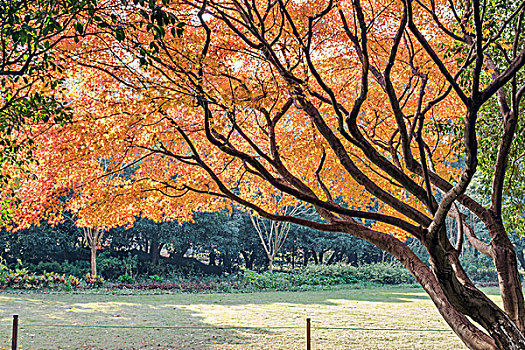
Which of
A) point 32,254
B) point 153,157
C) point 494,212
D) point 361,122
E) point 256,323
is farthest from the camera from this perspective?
point 32,254

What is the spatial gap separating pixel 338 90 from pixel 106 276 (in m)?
18.1

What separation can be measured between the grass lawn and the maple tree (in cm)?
249

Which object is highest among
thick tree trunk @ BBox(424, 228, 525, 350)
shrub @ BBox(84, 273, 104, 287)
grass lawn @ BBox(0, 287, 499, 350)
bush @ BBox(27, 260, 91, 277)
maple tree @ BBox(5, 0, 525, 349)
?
maple tree @ BBox(5, 0, 525, 349)

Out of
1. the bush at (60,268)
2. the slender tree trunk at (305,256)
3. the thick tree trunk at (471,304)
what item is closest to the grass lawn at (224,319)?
the thick tree trunk at (471,304)

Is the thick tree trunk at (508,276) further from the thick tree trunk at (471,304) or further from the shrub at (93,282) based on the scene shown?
the shrub at (93,282)

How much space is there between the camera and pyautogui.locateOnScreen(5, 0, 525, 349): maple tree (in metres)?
4.23

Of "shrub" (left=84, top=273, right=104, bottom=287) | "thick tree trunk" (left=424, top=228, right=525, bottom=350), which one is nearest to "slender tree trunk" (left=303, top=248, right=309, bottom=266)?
"shrub" (left=84, top=273, right=104, bottom=287)

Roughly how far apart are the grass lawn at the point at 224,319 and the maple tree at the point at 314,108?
8.16ft

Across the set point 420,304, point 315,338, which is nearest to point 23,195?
point 315,338

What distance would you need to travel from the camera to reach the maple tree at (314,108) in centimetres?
423

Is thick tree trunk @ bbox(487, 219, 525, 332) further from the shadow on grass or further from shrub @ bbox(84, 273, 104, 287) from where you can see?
shrub @ bbox(84, 273, 104, 287)

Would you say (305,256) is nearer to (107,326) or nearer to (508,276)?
(107,326)

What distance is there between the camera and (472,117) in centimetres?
362

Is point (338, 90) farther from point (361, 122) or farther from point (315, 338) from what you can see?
point (315, 338)
